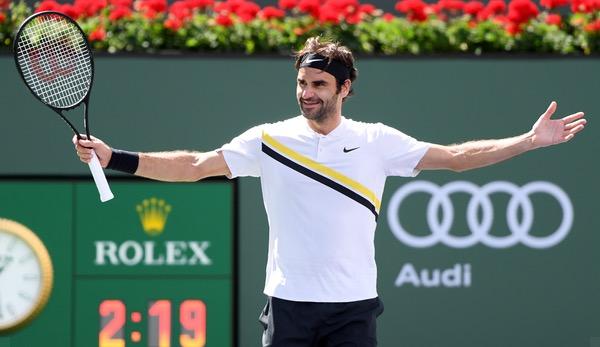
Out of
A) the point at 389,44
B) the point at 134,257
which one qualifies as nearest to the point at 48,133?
the point at 134,257

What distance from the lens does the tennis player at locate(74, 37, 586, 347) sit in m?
4.63

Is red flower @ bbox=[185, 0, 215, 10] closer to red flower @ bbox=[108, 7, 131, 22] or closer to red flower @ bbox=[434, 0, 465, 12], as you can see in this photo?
red flower @ bbox=[108, 7, 131, 22]

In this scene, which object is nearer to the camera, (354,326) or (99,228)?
(354,326)

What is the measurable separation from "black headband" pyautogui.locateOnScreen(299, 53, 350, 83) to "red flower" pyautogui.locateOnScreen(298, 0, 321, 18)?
267 cm

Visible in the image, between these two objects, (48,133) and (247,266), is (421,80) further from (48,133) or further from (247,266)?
(48,133)

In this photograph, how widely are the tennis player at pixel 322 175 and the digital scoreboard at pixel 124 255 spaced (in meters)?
2.17

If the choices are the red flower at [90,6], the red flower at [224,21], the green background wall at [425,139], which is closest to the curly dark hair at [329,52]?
the green background wall at [425,139]

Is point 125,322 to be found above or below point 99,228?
below

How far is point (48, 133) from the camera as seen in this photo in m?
7.05

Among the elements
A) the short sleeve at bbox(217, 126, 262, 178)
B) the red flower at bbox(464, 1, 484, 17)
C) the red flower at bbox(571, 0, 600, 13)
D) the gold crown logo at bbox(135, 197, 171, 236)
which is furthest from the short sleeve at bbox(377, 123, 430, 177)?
the red flower at bbox(571, 0, 600, 13)

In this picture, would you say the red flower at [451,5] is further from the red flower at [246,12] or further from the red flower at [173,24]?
the red flower at [173,24]

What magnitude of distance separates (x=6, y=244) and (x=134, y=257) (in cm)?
71

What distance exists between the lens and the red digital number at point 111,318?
6988 mm

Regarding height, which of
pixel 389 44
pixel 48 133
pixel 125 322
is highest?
pixel 389 44
